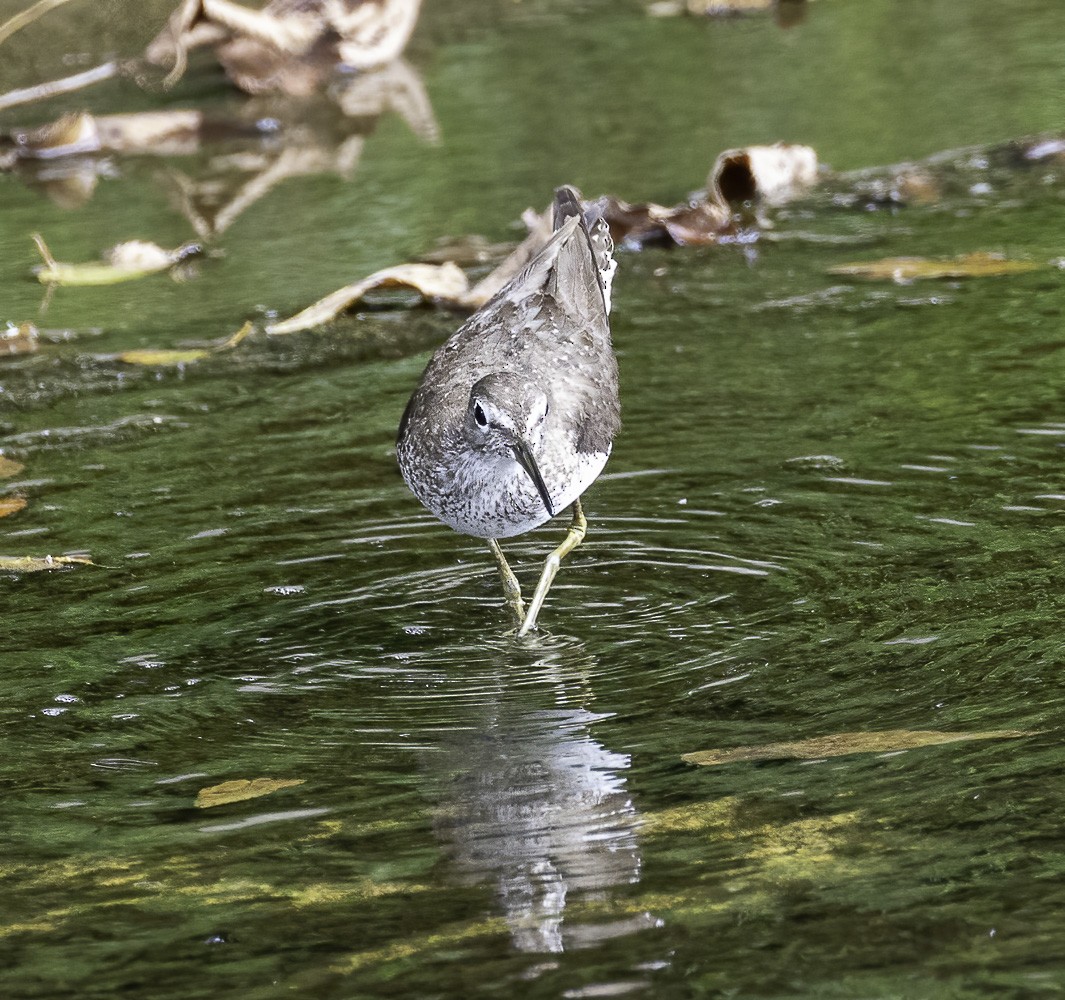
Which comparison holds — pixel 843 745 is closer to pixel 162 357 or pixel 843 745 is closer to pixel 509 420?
pixel 509 420

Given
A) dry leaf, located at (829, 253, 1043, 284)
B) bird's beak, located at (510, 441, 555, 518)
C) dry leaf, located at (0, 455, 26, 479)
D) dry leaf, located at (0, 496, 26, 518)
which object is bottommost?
dry leaf, located at (829, 253, 1043, 284)

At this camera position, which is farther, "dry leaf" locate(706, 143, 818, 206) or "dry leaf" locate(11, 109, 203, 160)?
"dry leaf" locate(11, 109, 203, 160)

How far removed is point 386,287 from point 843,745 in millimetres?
4505

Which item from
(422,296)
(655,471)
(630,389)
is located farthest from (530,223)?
(655,471)

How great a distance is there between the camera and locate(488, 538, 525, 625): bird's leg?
5.16m

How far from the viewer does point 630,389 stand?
676 cm

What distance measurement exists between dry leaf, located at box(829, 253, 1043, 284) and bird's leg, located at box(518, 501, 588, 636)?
2478mm

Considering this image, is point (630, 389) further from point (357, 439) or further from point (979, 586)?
point (979, 586)

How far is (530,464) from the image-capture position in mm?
5020

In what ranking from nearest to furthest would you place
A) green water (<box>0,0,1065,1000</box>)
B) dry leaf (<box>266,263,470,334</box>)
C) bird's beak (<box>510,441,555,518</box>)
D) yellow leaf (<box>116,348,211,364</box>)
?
green water (<box>0,0,1065,1000</box>) < bird's beak (<box>510,441,555,518</box>) < yellow leaf (<box>116,348,211,364</box>) < dry leaf (<box>266,263,470,334</box>)

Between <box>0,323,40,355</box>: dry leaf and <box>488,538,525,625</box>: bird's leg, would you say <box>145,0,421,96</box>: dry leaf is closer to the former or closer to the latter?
<box>0,323,40,355</box>: dry leaf

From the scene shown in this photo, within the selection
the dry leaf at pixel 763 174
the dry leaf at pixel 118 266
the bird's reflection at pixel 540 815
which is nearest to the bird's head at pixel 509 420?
the bird's reflection at pixel 540 815

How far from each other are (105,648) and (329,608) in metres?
0.68

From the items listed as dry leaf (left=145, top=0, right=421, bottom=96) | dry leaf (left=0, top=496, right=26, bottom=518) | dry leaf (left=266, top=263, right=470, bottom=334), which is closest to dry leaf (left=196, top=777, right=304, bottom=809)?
dry leaf (left=0, top=496, right=26, bottom=518)
